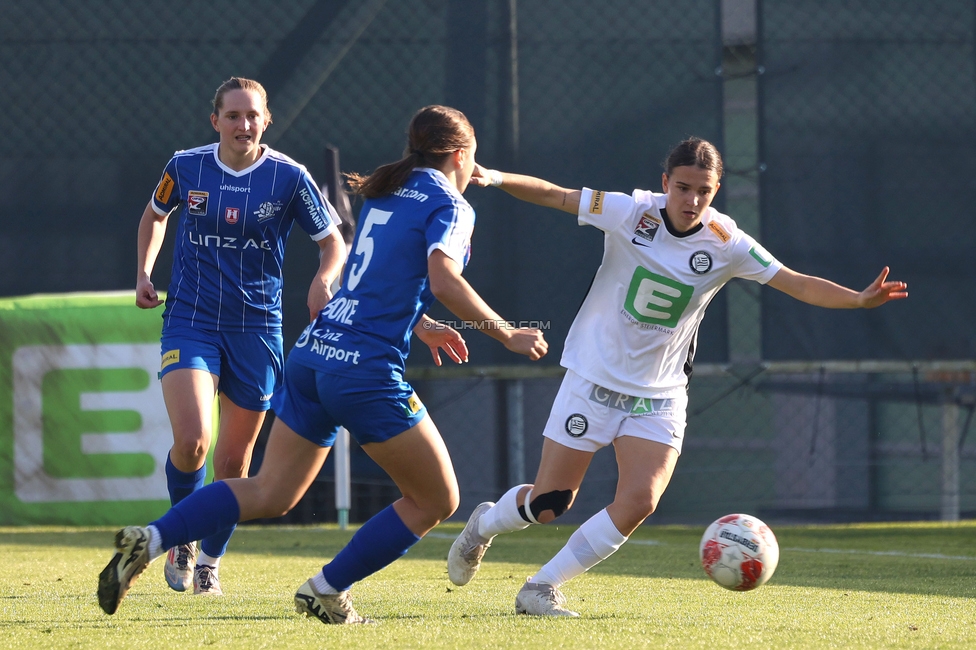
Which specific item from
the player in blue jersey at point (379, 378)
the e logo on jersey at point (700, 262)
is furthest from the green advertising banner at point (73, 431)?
the e logo on jersey at point (700, 262)

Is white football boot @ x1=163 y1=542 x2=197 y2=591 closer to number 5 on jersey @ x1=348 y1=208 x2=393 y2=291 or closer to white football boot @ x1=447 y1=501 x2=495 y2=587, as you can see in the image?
white football boot @ x1=447 y1=501 x2=495 y2=587

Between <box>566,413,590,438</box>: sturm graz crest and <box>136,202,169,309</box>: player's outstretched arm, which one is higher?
<box>136,202,169,309</box>: player's outstretched arm

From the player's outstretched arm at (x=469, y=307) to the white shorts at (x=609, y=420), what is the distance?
103 cm

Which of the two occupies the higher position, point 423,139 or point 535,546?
point 423,139

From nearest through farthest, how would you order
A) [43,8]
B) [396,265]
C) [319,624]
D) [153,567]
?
[396,265]
[319,624]
[153,567]
[43,8]

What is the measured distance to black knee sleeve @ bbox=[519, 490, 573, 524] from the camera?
434 centimetres

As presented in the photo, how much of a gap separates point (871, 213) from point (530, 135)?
7.80ft

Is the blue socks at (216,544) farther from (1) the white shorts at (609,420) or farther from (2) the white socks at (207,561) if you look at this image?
(1) the white shorts at (609,420)

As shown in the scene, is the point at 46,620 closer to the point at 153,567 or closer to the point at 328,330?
the point at 328,330

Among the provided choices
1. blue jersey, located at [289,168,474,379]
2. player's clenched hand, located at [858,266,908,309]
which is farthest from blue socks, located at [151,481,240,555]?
player's clenched hand, located at [858,266,908,309]

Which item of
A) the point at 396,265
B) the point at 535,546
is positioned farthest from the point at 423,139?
the point at 535,546

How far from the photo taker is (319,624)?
378 centimetres

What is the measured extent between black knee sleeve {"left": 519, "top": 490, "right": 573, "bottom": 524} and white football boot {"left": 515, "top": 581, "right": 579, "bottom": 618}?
0.28m

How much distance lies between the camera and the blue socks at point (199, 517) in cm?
361
